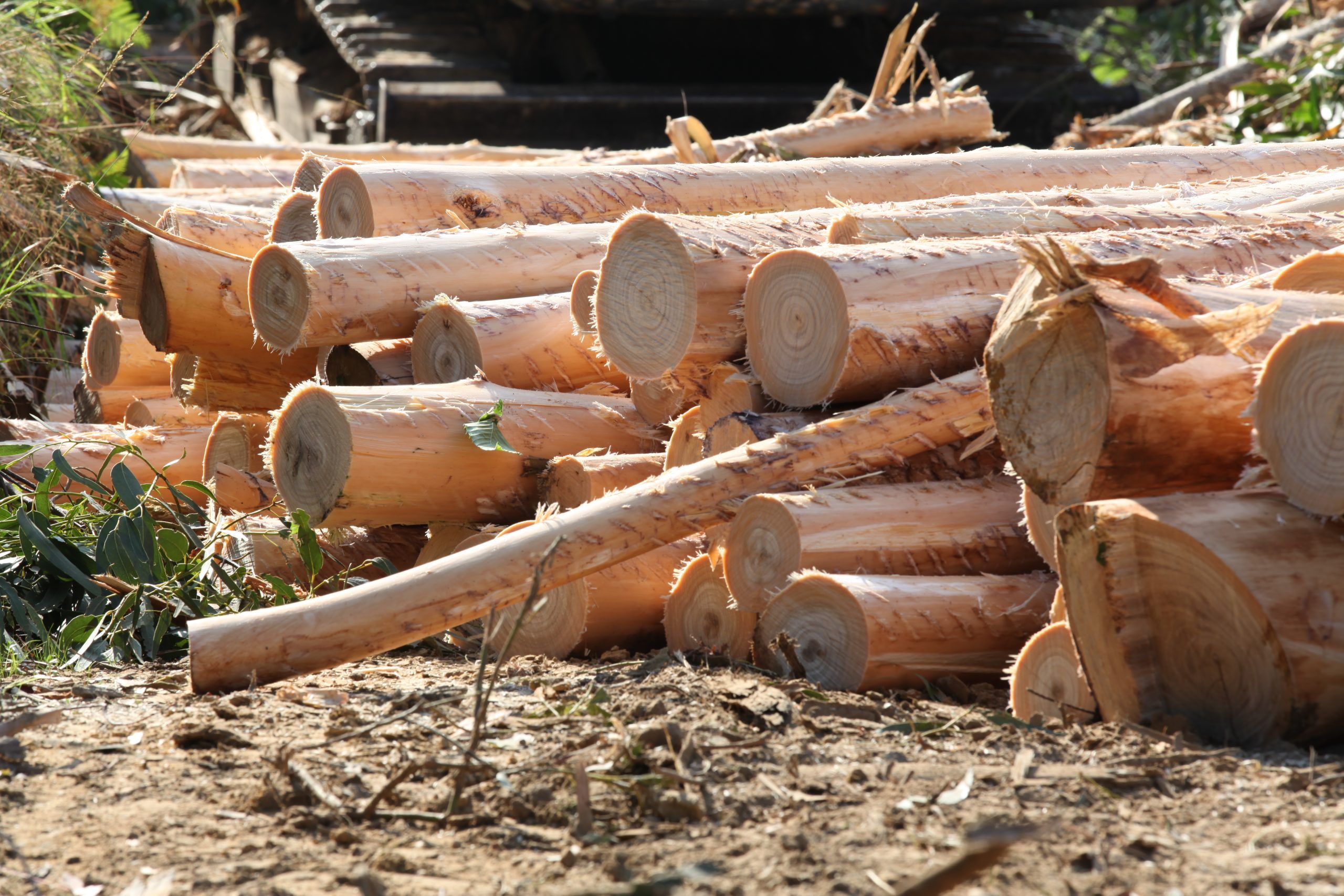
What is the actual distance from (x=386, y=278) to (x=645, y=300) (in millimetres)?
968

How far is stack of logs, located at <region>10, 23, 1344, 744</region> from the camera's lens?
237 cm

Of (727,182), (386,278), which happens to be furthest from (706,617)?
(727,182)

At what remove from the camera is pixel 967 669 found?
305 centimetres

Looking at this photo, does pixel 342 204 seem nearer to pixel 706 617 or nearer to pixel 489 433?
pixel 489 433

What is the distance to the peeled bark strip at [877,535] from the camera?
10.0 ft

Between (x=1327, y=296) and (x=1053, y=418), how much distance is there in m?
0.70

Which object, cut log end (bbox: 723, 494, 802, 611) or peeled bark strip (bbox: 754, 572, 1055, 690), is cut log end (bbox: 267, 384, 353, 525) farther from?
peeled bark strip (bbox: 754, 572, 1055, 690)

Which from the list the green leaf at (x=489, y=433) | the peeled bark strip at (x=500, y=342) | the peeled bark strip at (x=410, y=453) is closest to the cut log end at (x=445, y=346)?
the peeled bark strip at (x=500, y=342)

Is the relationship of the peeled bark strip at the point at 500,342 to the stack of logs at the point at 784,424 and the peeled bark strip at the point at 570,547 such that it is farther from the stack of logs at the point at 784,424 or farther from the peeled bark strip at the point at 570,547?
the peeled bark strip at the point at 570,547

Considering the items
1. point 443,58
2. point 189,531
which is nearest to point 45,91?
point 189,531

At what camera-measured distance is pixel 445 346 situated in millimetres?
3924

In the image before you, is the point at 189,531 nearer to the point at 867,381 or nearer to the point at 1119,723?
the point at 867,381

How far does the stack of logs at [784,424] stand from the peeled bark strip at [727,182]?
0.02m

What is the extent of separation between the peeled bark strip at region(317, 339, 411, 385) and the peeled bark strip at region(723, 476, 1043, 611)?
145 centimetres
